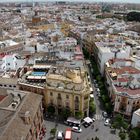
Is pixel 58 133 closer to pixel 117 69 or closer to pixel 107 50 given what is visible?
pixel 117 69

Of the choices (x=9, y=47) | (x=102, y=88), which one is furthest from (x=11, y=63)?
(x=102, y=88)

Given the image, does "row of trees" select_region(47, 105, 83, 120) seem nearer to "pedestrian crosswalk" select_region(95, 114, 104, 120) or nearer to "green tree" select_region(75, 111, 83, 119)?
"green tree" select_region(75, 111, 83, 119)

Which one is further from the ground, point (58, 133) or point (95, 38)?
point (95, 38)

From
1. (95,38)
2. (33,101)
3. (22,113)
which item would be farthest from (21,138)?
(95,38)

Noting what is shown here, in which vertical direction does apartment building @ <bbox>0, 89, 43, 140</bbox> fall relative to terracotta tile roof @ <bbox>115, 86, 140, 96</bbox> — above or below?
above

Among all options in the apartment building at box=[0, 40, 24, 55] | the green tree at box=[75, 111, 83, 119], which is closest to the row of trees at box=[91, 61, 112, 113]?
the green tree at box=[75, 111, 83, 119]

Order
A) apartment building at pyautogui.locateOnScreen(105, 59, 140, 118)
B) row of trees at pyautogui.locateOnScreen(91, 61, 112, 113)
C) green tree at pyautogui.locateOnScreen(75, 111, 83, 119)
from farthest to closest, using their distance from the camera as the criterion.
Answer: row of trees at pyautogui.locateOnScreen(91, 61, 112, 113)
green tree at pyautogui.locateOnScreen(75, 111, 83, 119)
apartment building at pyautogui.locateOnScreen(105, 59, 140, 118)

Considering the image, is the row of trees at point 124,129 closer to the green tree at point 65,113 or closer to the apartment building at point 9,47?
the green tree at point 65,113
